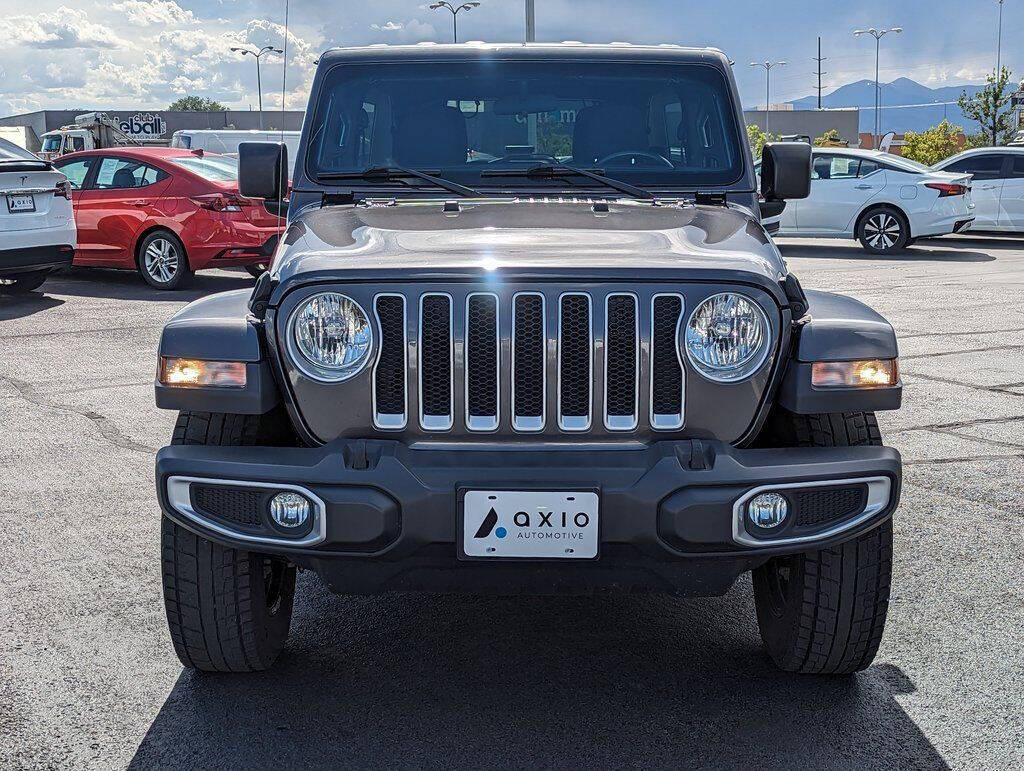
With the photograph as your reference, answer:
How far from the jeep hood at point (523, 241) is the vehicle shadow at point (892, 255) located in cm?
1404

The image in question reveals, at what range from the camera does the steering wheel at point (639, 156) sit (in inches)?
180

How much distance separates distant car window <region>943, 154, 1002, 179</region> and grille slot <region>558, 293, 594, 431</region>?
17.4 metres

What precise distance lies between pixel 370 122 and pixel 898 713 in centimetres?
277

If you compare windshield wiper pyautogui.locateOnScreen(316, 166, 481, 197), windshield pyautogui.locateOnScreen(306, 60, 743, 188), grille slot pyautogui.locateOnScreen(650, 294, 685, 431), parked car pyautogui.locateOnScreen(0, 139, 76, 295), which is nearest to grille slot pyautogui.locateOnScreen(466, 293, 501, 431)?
grille slot pyautogui.locateOnScreen(650, 294, 685, 431)

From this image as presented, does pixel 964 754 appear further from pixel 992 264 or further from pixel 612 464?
pixel 992 264

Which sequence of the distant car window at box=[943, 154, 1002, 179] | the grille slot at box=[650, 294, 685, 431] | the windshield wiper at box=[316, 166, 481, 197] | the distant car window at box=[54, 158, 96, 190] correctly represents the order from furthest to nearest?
the distant car window at box=[943, 154, 1002, 179] < the distant car window at box=[54, 158, 96, 190] < the windshield wiper at box=[316, 166, 481, 197] < the grille slot at box=[650, 294, 685, 431]

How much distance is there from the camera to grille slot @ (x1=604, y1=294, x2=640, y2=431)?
3.12 meters

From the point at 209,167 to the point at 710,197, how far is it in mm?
10372

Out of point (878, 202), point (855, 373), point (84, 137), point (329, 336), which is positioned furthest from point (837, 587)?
point (84, 137)

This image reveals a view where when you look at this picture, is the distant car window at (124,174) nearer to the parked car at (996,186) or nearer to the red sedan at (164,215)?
the red sedan at (164,215)

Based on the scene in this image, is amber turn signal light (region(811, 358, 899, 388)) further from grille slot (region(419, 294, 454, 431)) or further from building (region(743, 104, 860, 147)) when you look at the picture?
building (region(743, 104, 860, 147))

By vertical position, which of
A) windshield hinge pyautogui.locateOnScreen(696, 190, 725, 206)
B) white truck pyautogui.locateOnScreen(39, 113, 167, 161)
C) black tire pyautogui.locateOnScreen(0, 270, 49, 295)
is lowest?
black tire pyautogui.locateOnScreen(0, 270, 49, 295)

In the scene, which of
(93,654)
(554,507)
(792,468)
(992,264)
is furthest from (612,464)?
(992,264)

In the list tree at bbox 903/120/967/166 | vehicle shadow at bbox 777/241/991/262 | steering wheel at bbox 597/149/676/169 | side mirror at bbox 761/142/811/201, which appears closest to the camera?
steering wheel at bbox 597/149/676/169
